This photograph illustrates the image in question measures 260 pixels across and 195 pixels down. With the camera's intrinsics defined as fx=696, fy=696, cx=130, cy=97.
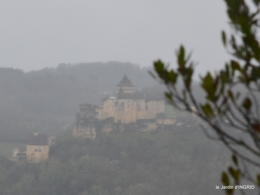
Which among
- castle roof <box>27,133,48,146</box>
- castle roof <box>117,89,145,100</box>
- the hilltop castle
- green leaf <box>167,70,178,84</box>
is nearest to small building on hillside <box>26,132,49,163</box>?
castle roof <box>27,133,48,146</box>

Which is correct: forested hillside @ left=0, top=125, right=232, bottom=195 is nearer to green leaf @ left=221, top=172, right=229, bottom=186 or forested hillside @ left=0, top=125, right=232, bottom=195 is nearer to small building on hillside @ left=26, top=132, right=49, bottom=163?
small building on hillside @ left=26, top=132, right=49, bottom=163

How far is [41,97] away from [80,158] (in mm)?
42996

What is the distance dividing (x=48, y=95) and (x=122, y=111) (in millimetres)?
43729

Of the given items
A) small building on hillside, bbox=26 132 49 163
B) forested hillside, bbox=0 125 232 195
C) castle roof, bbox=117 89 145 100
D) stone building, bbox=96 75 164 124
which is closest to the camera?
forested hillside, bbox=0 125 232 195

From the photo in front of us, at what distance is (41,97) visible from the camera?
79500 mm

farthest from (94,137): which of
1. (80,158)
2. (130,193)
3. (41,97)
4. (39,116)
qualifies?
(41,97)

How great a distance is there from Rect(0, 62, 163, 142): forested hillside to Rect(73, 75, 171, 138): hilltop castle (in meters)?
16.2

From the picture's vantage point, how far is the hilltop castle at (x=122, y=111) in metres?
37.5

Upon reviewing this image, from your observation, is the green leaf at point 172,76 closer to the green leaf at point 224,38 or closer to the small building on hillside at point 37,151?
the green leaf at point 224,38

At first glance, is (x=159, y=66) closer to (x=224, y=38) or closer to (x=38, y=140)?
(x=224, y=38)

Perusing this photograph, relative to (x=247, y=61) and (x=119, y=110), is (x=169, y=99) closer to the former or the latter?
(x=247, y=61)

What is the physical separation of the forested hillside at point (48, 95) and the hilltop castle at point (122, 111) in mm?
16244

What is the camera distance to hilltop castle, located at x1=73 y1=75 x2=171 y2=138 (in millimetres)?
37531

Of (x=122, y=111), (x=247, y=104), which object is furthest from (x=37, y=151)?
(x=247, y=104)
